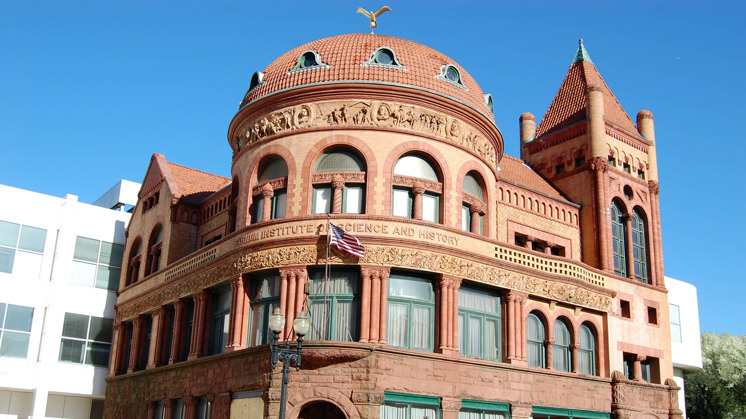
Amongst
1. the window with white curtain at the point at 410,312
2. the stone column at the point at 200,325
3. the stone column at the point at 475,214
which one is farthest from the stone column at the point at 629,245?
the stone column at the point at 200,325

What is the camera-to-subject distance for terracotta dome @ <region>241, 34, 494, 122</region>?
93.3ft

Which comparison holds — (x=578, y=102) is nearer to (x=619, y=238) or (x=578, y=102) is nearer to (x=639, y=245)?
(x=619, y=238)

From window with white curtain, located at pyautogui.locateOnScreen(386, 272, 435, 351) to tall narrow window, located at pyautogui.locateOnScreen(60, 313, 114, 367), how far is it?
20323 mm

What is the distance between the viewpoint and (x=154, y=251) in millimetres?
37031

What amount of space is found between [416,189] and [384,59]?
17.8 ft

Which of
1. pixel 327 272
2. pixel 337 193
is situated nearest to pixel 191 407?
pixel 327 272

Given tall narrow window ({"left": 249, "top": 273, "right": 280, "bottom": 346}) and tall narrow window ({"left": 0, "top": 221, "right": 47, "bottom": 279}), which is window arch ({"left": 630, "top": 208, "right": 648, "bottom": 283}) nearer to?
tall narrow window ({"left": 249, "top": 273, "right": 280, "bottom": 346})

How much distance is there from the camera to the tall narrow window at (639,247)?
3644 centimetres

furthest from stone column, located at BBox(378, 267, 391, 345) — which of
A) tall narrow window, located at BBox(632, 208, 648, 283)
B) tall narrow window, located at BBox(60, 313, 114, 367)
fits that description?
tall narrow window, located at BBox(60, 313, 114, 367)

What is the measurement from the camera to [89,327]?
39.3 metres

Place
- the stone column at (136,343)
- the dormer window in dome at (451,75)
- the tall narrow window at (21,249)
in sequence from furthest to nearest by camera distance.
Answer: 1. the tall narrow window at (21,249)
2. the stone column at (136,343)
3. the dormer window in dome at (451,75)

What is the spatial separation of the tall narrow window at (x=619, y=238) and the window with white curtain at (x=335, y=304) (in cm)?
1487

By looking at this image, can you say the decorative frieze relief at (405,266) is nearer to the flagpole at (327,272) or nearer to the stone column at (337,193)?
the flagpole at (327,272)

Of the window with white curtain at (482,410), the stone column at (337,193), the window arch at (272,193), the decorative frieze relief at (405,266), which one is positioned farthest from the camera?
the window arch at (272,193)
